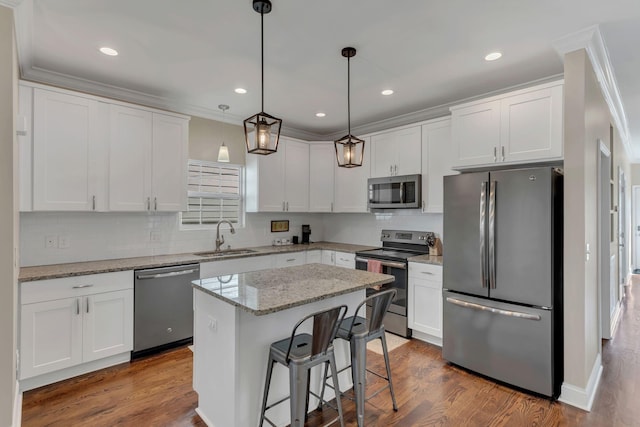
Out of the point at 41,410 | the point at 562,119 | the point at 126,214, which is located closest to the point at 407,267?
the point at 562,119

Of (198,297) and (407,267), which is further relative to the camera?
(407,267)

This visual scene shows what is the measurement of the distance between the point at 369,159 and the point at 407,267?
1596mm

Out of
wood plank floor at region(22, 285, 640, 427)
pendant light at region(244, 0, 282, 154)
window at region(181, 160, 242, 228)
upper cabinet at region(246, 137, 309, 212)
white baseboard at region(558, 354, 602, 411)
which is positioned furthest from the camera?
upper cabinet at region(246, 137, 309, 212)

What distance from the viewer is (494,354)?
287cm

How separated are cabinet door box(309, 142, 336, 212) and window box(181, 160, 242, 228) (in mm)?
1052

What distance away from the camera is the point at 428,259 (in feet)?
12.3

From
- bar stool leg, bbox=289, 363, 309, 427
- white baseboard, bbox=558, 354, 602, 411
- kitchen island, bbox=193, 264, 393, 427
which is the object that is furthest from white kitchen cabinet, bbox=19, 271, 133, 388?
white baseboard, bbox=558, 354, 602, 411

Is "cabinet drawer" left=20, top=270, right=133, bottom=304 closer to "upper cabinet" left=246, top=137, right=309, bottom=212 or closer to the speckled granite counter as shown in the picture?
"upper cabinet" left=246, top=137, right=309, bottom=212

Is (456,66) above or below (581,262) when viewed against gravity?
above

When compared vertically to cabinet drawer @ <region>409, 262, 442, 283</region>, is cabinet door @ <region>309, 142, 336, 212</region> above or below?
above

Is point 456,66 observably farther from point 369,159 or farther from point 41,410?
point 41,410

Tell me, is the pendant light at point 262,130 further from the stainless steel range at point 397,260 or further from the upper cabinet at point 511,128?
the stainless steel range at point 397,260

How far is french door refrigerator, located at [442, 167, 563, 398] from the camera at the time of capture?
103 inches

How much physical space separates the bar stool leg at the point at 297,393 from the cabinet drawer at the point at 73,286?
209 cm
